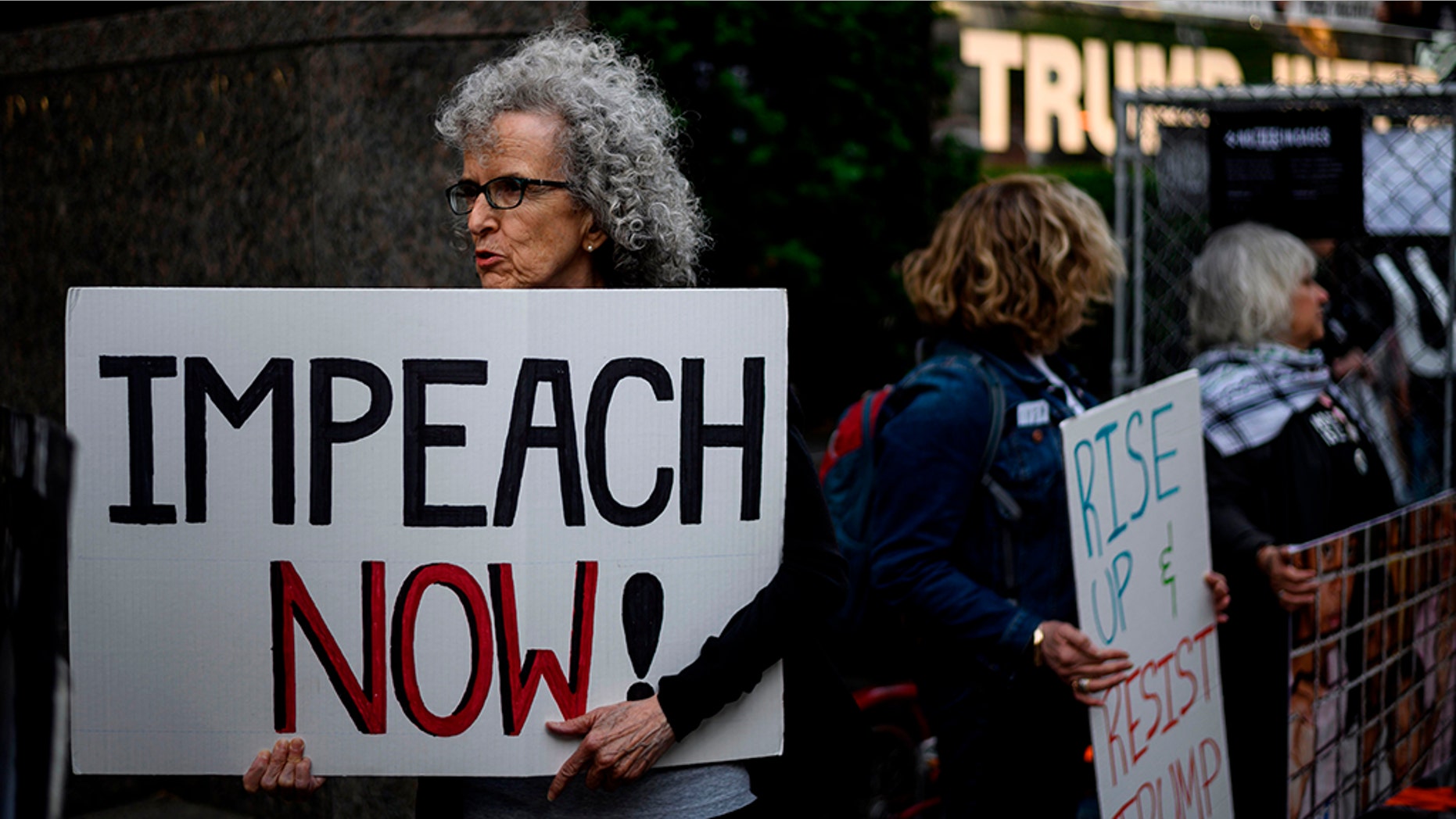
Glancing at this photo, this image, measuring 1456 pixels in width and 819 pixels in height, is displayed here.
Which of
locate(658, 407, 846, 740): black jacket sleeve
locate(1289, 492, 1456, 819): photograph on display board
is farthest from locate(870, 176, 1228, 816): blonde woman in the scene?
locate(658, 407, 846, 740): black jacket sleeve

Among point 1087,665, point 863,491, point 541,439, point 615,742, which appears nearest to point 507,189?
point 541,439

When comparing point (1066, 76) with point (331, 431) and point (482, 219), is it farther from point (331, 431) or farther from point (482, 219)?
point (331, 431)

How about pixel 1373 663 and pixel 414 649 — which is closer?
pixel 414 649

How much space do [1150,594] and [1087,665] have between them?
222 mm

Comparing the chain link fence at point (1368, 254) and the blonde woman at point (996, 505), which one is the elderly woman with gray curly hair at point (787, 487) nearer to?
the blonde woman at point (996, 505)

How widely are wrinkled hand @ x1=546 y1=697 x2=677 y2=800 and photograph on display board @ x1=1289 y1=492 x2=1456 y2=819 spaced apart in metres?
1.60

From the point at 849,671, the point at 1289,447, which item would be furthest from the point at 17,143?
the point at 1289,447

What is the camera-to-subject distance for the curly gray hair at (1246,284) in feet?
11.8

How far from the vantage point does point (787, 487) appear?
1959mm

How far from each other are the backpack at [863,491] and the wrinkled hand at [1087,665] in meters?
0.26

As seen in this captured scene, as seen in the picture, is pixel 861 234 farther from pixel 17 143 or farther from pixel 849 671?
pixel 17 143

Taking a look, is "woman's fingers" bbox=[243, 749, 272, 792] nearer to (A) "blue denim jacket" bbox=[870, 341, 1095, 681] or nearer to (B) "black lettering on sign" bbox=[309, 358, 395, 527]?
(B) "black lettering on sign" bbox=[309, 358, 395, 527]

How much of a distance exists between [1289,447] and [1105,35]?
399 inches

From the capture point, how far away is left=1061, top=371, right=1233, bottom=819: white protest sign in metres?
2.41
